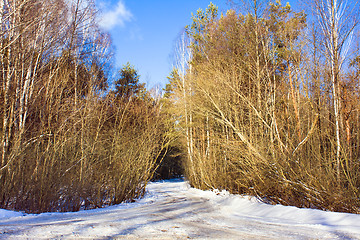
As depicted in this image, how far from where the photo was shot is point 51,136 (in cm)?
752

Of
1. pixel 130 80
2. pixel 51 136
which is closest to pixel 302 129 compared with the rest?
pixel 51 136

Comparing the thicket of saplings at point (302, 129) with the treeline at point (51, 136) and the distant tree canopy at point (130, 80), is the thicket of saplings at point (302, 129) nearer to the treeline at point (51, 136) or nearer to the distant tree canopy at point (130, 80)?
the treeline at point (51, 136)

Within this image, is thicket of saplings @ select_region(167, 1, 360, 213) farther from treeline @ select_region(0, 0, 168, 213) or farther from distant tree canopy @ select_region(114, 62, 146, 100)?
distant tree canopy @ select_region(114, 62, 146, 100)

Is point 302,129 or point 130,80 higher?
point 130,80

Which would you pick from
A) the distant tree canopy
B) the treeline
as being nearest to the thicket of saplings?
the treeline

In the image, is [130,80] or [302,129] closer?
[302,129]

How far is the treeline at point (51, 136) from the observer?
19.2 ft

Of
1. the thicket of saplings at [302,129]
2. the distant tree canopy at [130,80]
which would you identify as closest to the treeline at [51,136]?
the thicket of saplings at [302,129]

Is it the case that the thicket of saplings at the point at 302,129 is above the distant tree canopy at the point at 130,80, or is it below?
below

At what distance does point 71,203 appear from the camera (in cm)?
657

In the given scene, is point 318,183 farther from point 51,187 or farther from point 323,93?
point 51,187

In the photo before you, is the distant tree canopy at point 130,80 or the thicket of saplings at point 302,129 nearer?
the thicket of saplings at point 302,129

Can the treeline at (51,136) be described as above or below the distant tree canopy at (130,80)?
below

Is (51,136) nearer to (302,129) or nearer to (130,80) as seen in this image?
(302,129)
